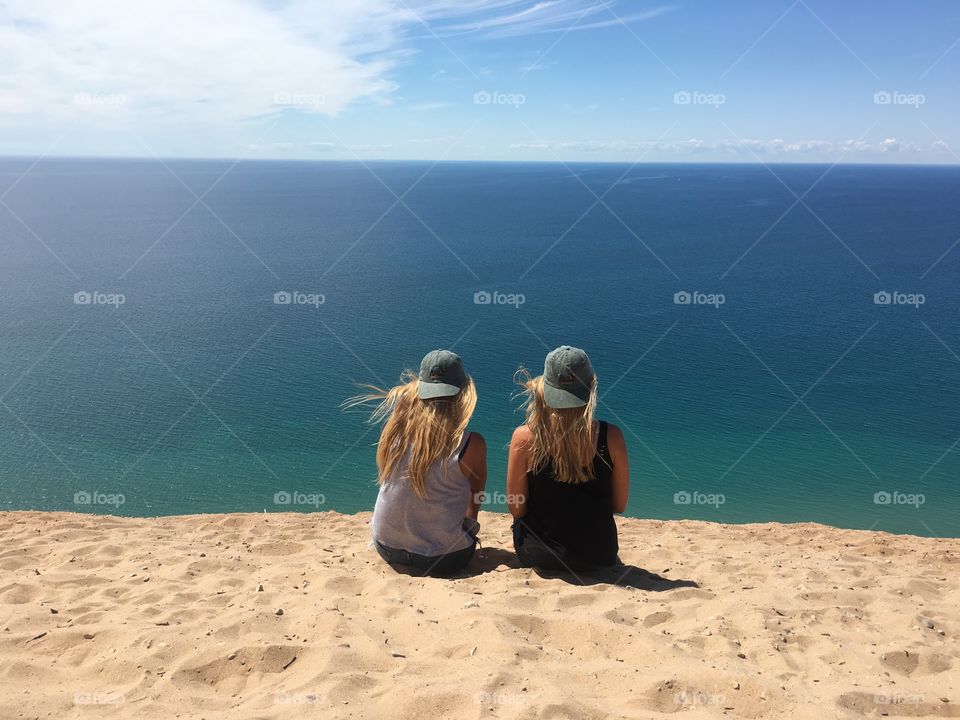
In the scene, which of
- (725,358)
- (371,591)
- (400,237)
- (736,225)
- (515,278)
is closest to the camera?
(371,591)

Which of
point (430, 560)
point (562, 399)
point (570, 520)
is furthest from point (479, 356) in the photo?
point (562, 399)

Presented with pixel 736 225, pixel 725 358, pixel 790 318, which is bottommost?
pixel 725 358

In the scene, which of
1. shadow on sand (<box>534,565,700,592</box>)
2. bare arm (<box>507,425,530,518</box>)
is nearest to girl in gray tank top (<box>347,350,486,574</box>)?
bare arm (<box>507,425,530,518</box>)

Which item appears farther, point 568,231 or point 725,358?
point 568,231

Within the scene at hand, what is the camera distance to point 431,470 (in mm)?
5230

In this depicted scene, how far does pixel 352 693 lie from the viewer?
354 cm

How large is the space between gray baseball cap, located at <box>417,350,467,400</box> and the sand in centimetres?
141

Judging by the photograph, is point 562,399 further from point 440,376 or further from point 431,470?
point 431,470

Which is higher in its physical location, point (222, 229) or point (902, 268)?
point (222, 229)

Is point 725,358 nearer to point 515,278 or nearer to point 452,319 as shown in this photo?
point 452,319

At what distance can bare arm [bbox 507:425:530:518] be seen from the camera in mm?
5145

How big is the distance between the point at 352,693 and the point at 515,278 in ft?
120

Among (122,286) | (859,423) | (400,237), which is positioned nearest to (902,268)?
(859,423)

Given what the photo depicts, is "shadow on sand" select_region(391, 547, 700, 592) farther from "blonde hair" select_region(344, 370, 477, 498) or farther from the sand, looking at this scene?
"blonde hair" select_region(344, 370, 477, 498)
